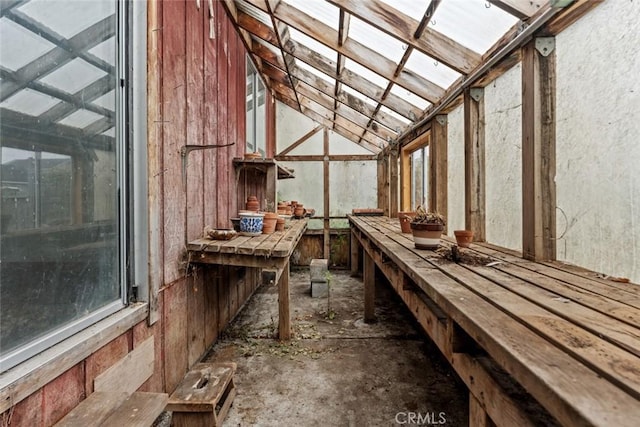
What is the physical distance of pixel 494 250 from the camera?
88.2 inches

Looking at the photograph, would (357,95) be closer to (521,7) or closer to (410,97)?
(410,97)

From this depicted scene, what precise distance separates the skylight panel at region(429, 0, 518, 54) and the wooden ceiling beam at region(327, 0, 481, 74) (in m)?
0.05

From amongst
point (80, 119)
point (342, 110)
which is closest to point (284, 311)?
point (80, 119)

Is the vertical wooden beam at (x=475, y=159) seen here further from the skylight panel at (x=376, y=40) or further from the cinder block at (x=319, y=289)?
the cinder block at (x=319, y=289)

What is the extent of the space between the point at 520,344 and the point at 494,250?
1626mm

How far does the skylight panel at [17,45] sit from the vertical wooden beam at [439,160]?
10.6ft

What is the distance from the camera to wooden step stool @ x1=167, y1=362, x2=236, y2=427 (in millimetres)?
1744

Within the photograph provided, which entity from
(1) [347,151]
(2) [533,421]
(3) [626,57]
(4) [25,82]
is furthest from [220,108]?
(1) [347,151]

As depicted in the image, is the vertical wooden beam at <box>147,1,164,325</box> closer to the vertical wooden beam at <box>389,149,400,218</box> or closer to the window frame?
the window frame

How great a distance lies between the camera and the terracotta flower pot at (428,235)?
2.23 metres

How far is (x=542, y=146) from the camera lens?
1.78 metres

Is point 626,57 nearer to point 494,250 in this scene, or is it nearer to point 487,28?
point 487,28

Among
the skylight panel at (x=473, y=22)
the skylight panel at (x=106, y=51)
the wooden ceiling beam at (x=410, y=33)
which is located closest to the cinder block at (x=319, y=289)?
the wooden ceiling beam at (x=410, y=33)

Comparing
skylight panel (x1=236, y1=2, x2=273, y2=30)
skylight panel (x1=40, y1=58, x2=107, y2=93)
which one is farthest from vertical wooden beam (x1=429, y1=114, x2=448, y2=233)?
skylight panel (x1=40, y1=58, x2=107, y2=93)
